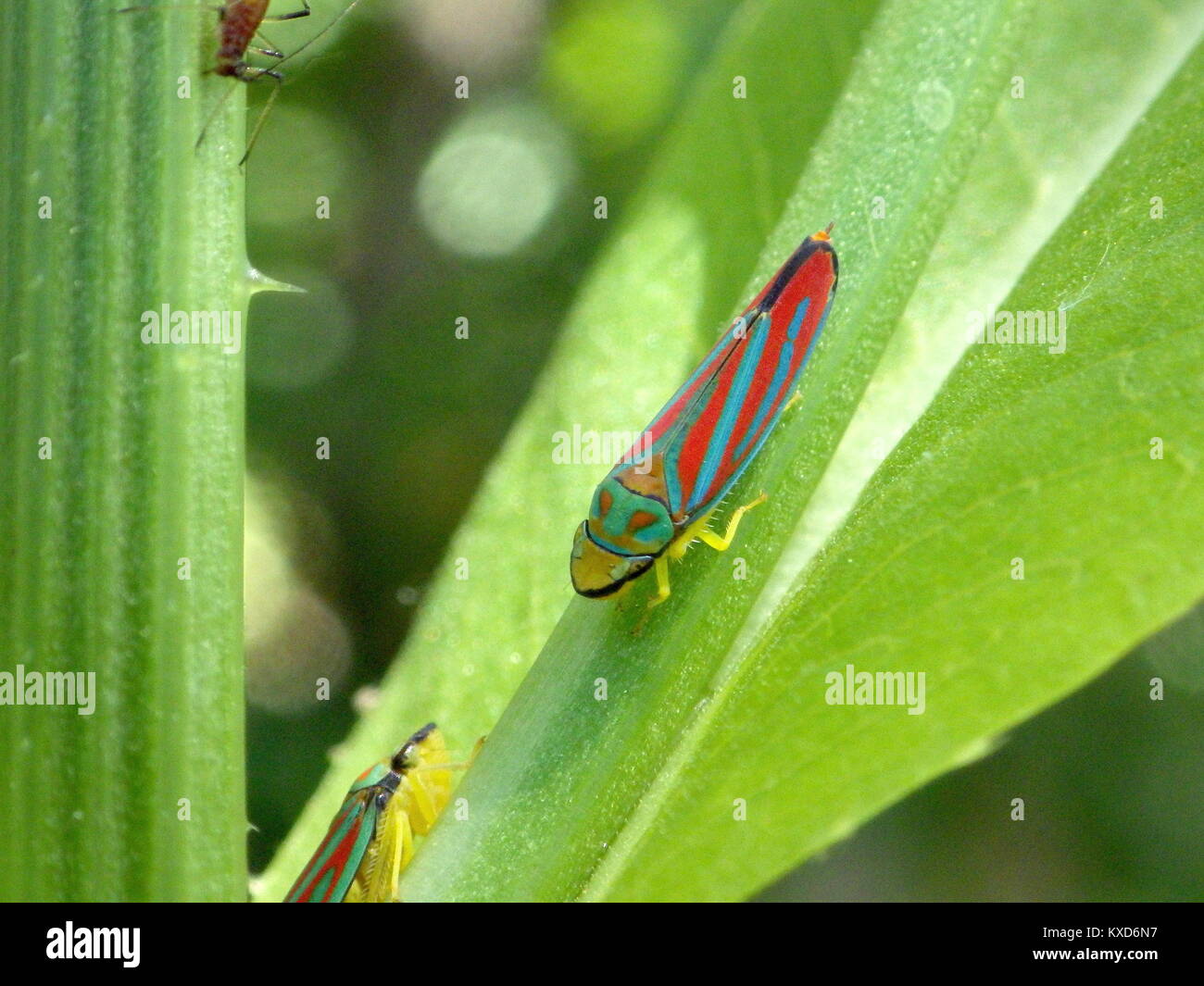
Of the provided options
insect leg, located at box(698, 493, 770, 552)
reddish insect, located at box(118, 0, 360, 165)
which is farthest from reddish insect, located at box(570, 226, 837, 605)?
reddish insect, located at box(118, 0, 360, 165)

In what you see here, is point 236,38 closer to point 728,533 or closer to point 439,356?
point 728,533

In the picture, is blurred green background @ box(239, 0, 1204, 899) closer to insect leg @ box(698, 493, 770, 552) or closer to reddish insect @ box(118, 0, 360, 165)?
insect leg @ box(698, 493, 770, 552)

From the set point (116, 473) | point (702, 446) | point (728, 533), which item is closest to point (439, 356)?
point (702, 446)

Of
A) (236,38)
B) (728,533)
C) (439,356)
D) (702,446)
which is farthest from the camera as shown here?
(439,356)

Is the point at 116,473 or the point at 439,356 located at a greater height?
the point at 439,356

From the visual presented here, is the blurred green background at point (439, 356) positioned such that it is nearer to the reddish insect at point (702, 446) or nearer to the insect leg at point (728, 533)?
the reddish insect at point (702, 446)

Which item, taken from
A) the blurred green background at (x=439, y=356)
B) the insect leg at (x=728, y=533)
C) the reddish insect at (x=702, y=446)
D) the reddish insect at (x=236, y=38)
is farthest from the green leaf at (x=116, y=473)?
the blurred green background at (x=439, y=356)
